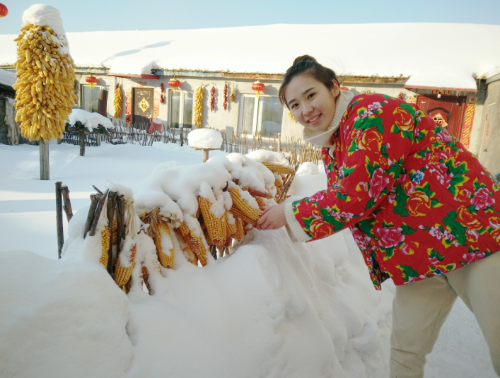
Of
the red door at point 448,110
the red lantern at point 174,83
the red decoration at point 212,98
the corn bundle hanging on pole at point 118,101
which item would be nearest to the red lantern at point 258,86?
the red decoration at point 212,98

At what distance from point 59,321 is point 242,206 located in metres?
1.03

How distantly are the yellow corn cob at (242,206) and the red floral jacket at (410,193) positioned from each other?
20.3 inches

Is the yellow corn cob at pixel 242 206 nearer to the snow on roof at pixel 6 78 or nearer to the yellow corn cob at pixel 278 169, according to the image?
the yellow corn cob at pixel 278 169

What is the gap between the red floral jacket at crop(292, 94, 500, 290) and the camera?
45.6 inches

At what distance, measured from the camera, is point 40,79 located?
17.0 ft

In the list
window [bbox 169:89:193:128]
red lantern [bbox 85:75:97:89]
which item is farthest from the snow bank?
red lantern [bbox 85:75:97:89]

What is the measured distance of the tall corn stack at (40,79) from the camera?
16.9ft

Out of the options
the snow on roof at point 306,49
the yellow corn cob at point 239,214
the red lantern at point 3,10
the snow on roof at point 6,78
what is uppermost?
the snow on roof at point 306,49

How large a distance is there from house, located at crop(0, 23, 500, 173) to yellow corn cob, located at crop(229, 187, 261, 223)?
9.14 metres

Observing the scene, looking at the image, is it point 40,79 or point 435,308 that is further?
point 40,79

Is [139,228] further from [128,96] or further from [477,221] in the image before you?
[128,96]

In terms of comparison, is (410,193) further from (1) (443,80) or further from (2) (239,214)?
(1) (443,80)

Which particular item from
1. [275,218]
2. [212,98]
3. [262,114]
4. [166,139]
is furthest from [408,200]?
[212,98]

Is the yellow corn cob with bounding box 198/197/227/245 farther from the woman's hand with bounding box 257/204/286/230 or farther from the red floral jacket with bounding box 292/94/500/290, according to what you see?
the red floral jacket with bounding box 292/94/500/290
